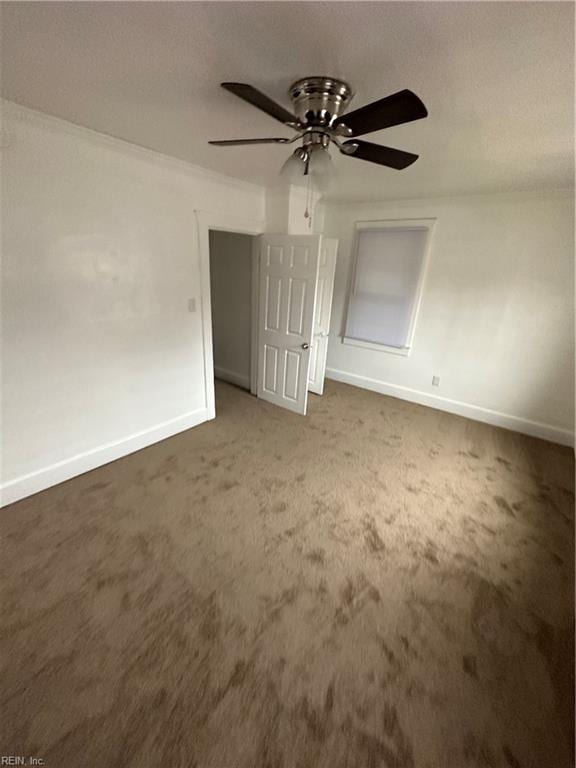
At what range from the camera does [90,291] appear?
2.18 meters

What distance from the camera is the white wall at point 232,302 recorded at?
3744 mm

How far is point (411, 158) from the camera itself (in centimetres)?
151

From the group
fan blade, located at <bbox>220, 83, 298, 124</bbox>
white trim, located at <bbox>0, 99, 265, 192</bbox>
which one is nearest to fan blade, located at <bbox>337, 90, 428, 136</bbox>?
fan blade, located at <bbox>220, 83, 298, 124</bbox>

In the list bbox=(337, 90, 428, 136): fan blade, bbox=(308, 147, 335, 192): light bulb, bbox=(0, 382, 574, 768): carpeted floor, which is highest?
bbox=(337, 90, 428, 136): fan blade

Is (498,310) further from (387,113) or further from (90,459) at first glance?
(90,459)

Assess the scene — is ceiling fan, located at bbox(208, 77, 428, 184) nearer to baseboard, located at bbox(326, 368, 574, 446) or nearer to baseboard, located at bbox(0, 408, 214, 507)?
baseboard, located at bbox(0, 408, 214, 507)

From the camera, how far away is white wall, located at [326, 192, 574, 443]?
2953mm

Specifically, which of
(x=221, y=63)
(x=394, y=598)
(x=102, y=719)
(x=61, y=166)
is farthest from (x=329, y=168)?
(x=102, y=719)

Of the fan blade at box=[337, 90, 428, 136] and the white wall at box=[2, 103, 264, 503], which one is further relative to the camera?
the white wall at box=[2, 103, 264, 503]

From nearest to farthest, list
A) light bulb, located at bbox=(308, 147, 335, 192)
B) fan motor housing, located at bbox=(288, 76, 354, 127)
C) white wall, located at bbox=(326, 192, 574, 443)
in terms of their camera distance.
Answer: fan motor housing, located at bbox=(288, 76, 354, 127) < light bulb, located at bbox=(308, 147, 335, 192) < white wall, located at bbox=(326, 192, 574, 443)

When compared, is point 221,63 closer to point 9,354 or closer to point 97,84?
point 97,84

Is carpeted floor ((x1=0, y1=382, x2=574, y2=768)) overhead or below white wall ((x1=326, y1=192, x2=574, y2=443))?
below

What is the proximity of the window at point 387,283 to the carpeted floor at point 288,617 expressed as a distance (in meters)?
1.93

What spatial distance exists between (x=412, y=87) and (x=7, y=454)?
10.1ft
